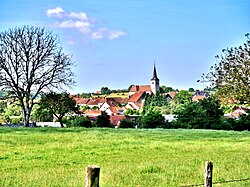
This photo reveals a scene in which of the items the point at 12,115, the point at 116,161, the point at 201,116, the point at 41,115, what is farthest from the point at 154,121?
the point at 12,115

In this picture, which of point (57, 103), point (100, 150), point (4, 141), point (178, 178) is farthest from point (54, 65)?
point (178, 178)

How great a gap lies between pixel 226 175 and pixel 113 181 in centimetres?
365

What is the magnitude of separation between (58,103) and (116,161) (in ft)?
132

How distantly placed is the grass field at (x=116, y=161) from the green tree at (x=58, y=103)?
25.5 meters

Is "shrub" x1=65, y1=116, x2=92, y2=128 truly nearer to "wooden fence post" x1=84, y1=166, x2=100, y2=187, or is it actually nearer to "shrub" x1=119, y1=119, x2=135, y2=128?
"shrub" x1=119, y1=119, x2=135, y2=128

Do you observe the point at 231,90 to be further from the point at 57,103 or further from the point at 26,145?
the point at 57,103

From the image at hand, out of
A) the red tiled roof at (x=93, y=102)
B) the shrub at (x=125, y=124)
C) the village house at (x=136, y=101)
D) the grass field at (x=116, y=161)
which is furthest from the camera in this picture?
the village house at (x=136, y=101)

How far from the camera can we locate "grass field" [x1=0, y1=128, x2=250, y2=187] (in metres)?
13.8

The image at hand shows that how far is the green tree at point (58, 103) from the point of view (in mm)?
56219

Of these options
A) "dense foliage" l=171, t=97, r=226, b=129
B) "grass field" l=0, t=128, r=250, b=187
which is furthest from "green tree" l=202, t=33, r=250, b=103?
"dense foliage" l=171, t=97, r=226, b=129

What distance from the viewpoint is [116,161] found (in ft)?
63.7

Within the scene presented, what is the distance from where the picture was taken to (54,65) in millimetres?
55094

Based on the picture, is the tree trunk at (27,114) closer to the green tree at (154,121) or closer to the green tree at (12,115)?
the green tree at (154,121)

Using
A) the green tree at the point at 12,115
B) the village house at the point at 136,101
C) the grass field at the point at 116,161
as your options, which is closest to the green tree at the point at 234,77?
the grass field at the point at 116,161
